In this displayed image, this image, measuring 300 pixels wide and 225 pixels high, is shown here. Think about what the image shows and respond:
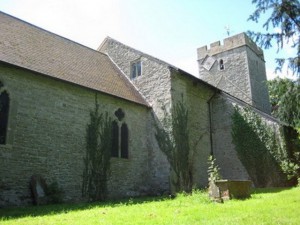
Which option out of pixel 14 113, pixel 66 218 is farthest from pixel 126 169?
pixel 66 218

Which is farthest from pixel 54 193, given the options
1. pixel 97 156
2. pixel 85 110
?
pixel 85 110

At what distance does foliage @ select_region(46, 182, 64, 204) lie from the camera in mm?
11055

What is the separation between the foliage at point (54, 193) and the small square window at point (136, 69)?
27.5 feet

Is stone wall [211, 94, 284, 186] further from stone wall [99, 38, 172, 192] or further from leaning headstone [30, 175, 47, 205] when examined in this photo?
leaning headstone [30, 175, 47, 205]

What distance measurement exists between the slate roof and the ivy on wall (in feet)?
19.2

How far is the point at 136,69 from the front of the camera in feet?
58.6

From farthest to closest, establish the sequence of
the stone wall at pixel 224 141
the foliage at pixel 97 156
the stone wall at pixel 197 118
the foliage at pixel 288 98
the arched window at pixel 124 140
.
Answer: the stone wall at pixel 224 141, the stone wall at pixel 197 118, the arched window at pixel 124 140, the foliage at pixel 97 156, the foliage at pixel 288 98

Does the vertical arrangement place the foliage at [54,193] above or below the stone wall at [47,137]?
below

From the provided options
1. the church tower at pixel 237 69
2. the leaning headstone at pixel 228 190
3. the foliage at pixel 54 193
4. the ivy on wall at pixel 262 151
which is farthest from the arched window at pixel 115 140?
the church tower at pixel 237 69

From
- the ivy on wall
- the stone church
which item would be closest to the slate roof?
the stone church

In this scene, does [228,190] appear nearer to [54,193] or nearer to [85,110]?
[54,193]

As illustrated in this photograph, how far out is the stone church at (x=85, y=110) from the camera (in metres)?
10.9

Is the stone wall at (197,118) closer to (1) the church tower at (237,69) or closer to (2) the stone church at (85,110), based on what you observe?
(2) the stone church at (85,110)

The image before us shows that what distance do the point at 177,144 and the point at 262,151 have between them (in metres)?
4.80
